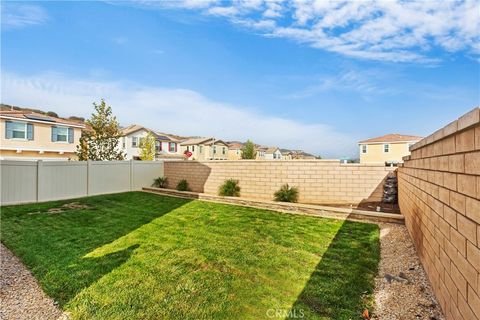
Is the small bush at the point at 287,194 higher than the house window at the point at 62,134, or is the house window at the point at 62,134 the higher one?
the house window at the point at 62,134

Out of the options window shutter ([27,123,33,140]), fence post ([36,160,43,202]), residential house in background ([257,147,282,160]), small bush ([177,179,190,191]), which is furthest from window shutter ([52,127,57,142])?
residential house in background ([257,147,282,160])

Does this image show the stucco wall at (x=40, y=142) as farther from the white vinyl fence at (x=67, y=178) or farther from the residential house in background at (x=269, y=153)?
the residential house in background at (x=269, y=153)

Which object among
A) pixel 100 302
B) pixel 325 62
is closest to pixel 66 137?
pixel 325 62

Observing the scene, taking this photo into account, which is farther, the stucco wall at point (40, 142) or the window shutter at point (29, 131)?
the window shutter at point (29, 131)

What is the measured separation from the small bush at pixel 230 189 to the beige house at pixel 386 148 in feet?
92.7

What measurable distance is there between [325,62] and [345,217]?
1065 cm

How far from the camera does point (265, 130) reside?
31.0m

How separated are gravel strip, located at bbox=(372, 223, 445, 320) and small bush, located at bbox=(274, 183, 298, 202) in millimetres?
5152

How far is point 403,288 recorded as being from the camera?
348cm

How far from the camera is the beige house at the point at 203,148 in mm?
43547

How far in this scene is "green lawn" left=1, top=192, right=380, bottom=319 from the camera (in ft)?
10.0

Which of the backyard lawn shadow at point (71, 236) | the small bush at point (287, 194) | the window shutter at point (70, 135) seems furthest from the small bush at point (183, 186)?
the window shutter at point (70, 135)

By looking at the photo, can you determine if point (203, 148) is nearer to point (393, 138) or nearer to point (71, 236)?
point (393, 138)

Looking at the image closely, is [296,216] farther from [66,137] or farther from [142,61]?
[66,137]
